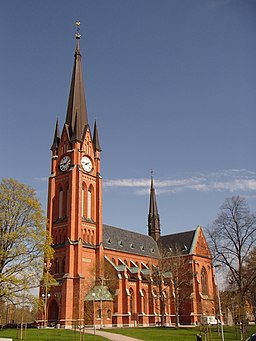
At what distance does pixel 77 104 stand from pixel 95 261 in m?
29.5

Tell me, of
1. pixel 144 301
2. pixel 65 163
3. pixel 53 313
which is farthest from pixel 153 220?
pixel 53 313

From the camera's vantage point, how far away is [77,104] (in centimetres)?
7275

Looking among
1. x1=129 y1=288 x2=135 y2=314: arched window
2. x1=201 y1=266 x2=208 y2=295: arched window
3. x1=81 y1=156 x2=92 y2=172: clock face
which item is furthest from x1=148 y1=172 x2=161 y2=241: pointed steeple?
x1=81 y1=156 x2=92 y2=172: clock face

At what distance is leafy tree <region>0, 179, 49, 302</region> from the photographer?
34.8 metres

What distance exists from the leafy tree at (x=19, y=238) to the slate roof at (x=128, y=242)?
32.8 metres

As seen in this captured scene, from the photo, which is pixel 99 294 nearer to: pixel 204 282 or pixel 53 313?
pixel 53 313

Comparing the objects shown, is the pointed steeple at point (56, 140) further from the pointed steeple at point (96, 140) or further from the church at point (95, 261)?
the pointed steeple at point (96, 140)

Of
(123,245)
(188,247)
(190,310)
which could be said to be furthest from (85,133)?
(190,310)

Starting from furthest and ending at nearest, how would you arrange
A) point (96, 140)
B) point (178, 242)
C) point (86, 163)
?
point (178, 242) < point (96, 140) < point (86, 163)

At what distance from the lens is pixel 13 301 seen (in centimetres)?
3456

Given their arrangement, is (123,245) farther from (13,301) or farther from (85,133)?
(13,301)

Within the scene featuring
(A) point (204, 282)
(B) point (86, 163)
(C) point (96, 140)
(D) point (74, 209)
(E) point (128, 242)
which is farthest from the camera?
(A) point (204, 282)

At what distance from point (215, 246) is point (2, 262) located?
71.2ft

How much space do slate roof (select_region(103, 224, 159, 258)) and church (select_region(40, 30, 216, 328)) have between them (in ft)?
0.91
